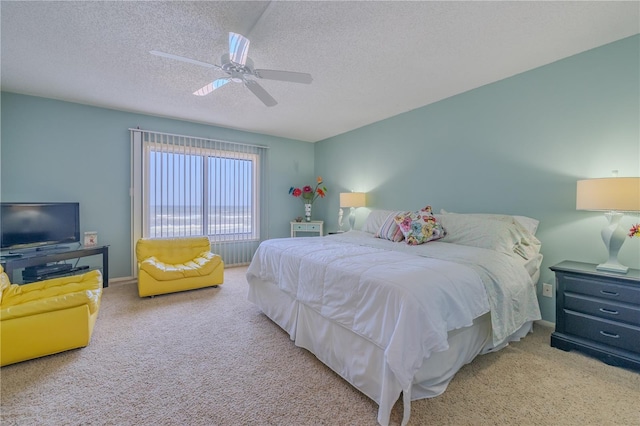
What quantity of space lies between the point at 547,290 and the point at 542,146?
1.42m

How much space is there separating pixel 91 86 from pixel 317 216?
4111 mm

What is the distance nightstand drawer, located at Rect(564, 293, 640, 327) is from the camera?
182 centimetres

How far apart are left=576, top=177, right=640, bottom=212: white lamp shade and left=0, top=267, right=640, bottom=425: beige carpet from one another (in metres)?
1.16

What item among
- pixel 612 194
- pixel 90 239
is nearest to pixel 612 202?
pixel 612 194

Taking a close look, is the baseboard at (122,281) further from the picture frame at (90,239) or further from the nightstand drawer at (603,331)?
the nightstand drawer at (603,331)

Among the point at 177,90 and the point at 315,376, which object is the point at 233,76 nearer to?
the point at 177,90

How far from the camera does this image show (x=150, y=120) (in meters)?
4.16

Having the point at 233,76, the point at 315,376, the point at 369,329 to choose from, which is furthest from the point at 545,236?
the point at 233,76

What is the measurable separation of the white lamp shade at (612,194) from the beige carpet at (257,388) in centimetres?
116

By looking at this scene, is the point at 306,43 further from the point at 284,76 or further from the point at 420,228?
the point at 420,228

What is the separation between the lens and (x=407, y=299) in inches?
53.9

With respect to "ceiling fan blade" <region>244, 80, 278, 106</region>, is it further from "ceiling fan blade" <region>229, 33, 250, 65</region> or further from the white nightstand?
the white nightstand

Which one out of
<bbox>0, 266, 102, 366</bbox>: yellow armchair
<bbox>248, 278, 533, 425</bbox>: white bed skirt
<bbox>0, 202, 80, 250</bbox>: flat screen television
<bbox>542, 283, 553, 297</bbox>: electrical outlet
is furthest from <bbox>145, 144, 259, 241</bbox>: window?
<bbox>542, 283, 553, 297</bbox>: electrical outlet

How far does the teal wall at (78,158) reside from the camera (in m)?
3.32
